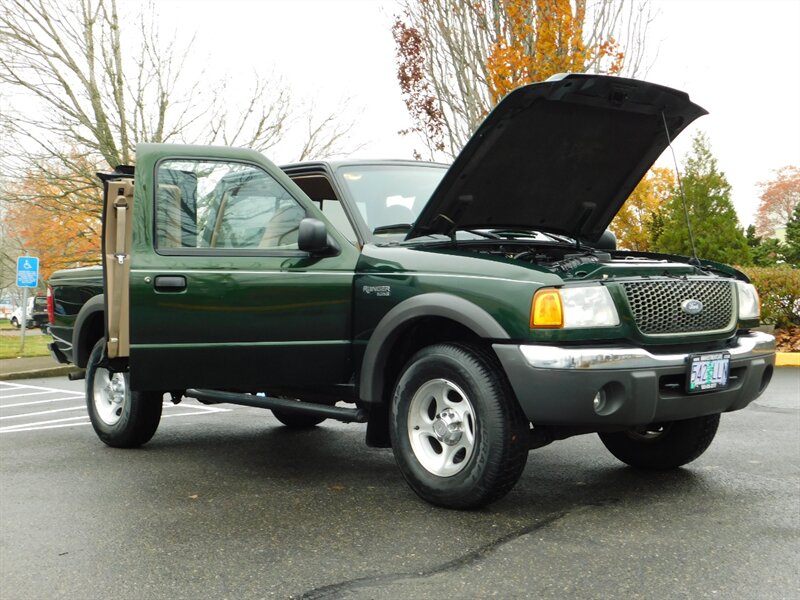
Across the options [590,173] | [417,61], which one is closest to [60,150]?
[417,61]

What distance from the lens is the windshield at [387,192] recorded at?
5141mm

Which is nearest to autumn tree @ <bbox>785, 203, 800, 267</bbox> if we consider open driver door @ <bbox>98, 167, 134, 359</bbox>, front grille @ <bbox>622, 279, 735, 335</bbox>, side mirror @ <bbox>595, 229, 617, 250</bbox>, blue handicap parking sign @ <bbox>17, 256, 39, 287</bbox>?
blue handicap parking sign @ <bbox>17, 256, 39, 287</bbox>

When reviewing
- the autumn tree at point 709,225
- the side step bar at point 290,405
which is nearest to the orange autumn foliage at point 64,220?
the autumn tree at point 709,225

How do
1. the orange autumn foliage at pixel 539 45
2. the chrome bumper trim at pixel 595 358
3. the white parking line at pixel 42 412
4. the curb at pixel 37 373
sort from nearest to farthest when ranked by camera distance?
the chrome bumper trim at pixel 595 358 → the white parking line at pixel 42 412 → the curb at pixel 37 373 → the orange autumn foliage at pixel 539 45

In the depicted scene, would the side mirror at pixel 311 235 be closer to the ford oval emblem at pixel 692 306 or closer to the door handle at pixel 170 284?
the door handle at pixel 170 284

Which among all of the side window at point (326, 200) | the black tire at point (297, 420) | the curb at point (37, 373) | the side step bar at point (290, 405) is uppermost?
the side window at point (326, 200)

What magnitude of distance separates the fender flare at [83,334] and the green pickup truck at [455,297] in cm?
96

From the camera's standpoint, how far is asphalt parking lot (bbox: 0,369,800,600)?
3.24 metres

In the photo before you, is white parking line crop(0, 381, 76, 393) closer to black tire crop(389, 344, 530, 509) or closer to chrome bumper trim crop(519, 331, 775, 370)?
black tire crop(389, 344, 530, 509)

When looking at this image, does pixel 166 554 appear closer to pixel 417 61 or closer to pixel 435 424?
pixel 435 424

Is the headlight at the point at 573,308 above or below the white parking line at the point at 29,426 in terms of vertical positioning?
above

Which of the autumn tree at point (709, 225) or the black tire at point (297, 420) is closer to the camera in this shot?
the black tire at point (297, 420)

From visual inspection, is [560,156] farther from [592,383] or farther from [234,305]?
[234,305]

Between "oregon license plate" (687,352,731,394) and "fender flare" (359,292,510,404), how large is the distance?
2.99 feet
